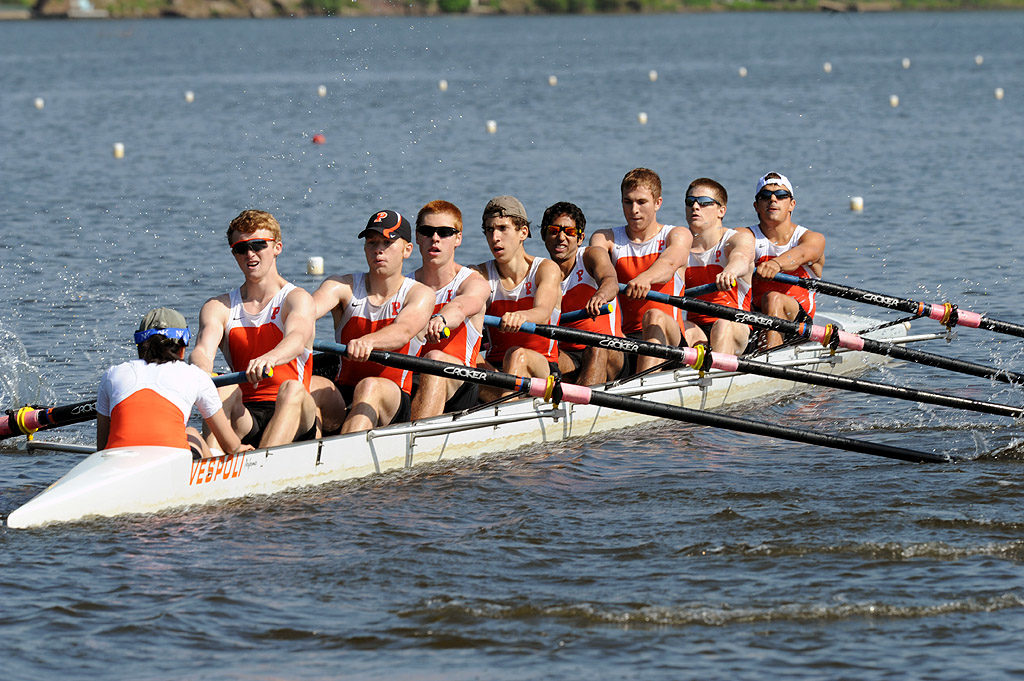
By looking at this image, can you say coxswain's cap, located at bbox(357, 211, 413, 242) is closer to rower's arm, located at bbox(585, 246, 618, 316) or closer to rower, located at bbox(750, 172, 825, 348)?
rower's arm, located at bbox(585, 246, 618, 316)

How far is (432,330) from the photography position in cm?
837

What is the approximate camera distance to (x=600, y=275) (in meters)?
9.98

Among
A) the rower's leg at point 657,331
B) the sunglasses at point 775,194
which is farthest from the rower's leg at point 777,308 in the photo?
the rower's leg at point 657,331

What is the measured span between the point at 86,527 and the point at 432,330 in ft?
7.60

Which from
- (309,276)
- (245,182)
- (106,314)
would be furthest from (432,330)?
(245,182)

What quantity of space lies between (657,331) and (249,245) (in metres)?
3.36

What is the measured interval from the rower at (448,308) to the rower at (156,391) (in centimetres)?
170

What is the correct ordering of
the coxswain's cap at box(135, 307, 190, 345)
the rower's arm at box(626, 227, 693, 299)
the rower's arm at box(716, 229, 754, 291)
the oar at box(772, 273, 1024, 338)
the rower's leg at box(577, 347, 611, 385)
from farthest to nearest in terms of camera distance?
the oar at box(772, 273, 1024, 338), the rower's arm at box(716, 229, 754, 291), the rower's arm at box(626, 227, 693, 299), the rower's leg at box(577, 347, 611, 385), the coxswain's cap at box(135, 307, 190, 345)

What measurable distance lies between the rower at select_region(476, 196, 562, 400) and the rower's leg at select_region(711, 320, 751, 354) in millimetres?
1450

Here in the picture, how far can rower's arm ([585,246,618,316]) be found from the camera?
31.2 ft

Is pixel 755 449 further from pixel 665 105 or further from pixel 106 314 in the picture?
pixel 665 105

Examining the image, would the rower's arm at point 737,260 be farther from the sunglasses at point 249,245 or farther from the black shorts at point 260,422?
the sunglasses at point 249,245

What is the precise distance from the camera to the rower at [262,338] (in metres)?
7.80

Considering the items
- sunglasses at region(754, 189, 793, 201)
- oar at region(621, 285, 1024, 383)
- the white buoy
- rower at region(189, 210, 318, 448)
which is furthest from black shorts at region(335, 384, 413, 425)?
the white buoy
